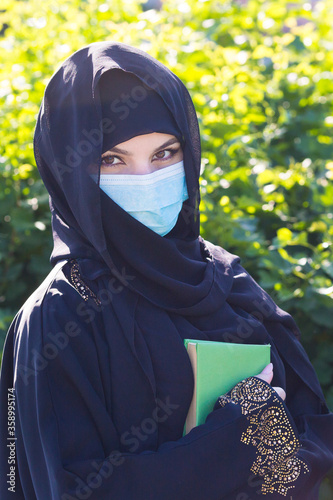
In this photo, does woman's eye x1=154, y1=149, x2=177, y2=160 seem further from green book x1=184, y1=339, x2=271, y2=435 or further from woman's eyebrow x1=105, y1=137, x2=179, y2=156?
green book x1=184, y1=339, x2=271, y2=435

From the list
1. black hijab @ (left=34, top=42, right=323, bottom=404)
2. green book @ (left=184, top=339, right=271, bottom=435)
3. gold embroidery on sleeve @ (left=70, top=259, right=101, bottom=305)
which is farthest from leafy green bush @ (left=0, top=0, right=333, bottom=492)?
gold embroidery on sleeve @ (left=70, top=259, right=101, bottom=305)

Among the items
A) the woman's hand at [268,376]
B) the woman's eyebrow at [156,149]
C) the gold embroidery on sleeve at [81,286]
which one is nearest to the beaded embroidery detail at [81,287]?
the gold embroidery on sleeve at [81,286]

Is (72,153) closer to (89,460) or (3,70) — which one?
(89,460)

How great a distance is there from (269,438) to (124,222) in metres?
0.67

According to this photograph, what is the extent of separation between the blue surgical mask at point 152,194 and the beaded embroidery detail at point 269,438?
497 mm

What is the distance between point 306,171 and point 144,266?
144 cm

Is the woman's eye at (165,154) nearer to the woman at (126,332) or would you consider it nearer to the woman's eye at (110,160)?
the woman at (126,332)

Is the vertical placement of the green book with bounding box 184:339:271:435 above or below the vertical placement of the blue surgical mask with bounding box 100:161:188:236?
below

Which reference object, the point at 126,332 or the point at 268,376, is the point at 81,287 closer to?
the point at 126,332

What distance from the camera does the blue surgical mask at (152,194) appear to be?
1745 mm

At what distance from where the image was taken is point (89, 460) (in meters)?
1.53

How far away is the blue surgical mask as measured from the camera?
1745 millimetres

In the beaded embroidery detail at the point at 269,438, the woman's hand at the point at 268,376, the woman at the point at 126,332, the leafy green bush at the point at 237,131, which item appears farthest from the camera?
the leafy green bush at the point at 237,131

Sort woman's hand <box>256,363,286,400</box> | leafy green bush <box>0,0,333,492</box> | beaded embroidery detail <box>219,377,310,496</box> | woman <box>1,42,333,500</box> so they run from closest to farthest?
woman <box>1,42,333,500</box>
beaded embroidery detail <box>219,377,310,496</box>
woman's hand <box>256,363,286,400</box>
leafy green bush <box>0,0,333,492</box>
